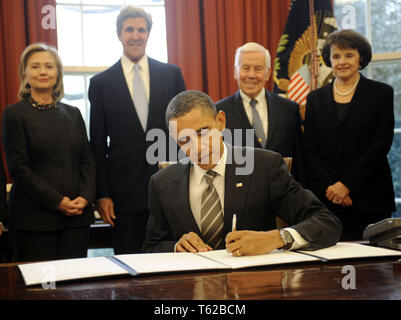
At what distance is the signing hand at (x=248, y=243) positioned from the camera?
1.72 metres

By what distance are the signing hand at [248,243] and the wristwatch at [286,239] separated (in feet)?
0.16

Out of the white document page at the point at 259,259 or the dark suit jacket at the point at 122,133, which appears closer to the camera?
the white document page at the point at 259,259

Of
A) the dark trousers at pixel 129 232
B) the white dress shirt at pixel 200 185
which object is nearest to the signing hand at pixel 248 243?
the white dress shirt at pixel 200 185

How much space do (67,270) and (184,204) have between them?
2.19ft

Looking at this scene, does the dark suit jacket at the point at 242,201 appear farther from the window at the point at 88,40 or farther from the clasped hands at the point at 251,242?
the window at the point at 88,40

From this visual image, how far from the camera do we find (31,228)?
9.89 feet

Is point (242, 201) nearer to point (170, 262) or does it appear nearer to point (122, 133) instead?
point (170, 262)

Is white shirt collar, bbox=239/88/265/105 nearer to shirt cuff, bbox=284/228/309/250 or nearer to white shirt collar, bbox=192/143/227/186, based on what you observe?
white shirt collar, bbox=192/143/227/186

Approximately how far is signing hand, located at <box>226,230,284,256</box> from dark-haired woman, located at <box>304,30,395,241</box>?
1674 millimetres

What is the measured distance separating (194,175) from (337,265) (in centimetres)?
83

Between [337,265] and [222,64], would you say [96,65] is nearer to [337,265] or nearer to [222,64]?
[222,64]

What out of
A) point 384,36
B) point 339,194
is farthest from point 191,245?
point 384,36

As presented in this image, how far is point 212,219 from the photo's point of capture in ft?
6.87
